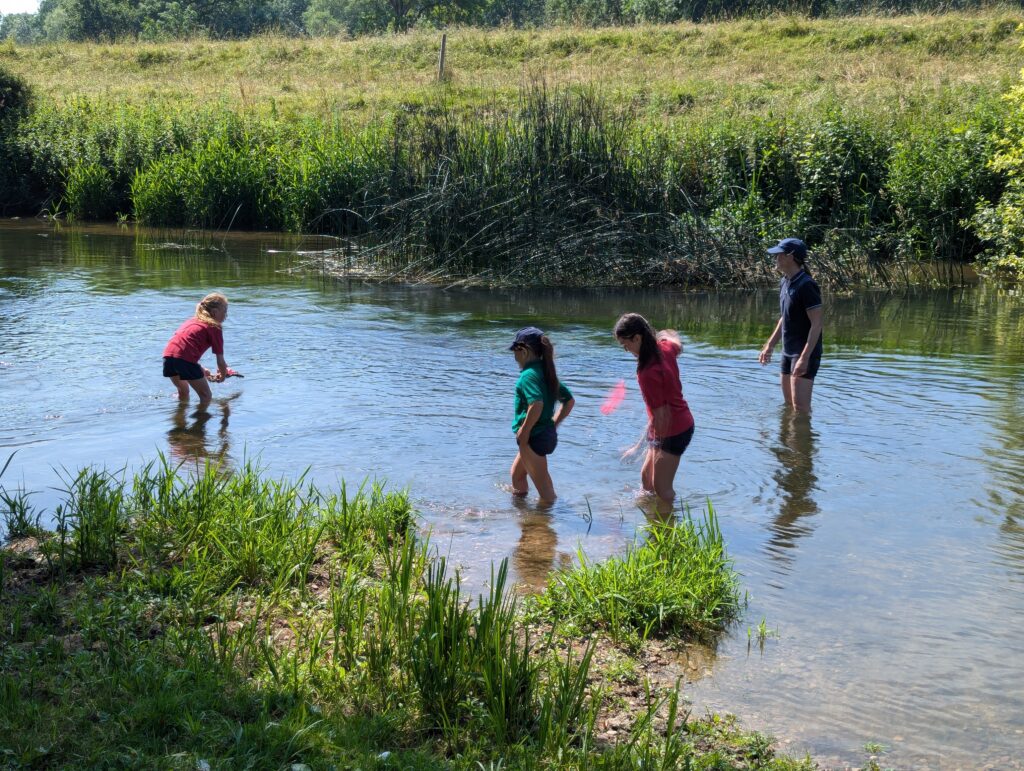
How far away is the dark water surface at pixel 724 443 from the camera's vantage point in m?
4.92

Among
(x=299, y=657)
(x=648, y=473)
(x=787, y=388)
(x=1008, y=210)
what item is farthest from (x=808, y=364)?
(x=1008, y=210)

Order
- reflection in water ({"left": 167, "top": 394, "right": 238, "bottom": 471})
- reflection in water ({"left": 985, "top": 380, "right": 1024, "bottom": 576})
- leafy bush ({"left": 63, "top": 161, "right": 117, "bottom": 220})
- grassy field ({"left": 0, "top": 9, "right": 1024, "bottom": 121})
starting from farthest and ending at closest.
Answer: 1. grassy field ({"left": 0, "top": 9, "right": 1024, "bottom": 121})
2. leafy bush ({"left": 63, "top": 161, "right": 117, "bottom": 220})
3. reflection in water ({"left": 167, "top": 394, "right": 238, "bottom": 471})
4. reflection in water ({"left": 985, "top": 380, "right": 1024, "bottom": 576})

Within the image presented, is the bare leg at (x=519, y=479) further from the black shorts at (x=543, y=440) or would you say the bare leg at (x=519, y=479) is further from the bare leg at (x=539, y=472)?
the black shorts at (x=543, y=440)

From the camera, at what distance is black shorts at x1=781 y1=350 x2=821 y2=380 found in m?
9.41

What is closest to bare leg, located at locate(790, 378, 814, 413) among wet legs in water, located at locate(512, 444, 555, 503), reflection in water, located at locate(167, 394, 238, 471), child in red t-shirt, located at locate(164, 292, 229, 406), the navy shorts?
wet legs in water, located at locate(512, 444, 555, 503)

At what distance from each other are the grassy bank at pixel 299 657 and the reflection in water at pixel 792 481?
0.95m

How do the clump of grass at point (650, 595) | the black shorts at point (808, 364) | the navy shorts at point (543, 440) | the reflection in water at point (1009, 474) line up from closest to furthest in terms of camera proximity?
the clump of grass at point (650, 595), the reflection in water at point (1009, 474), the navy shorts at point (543, 440), the black shorts at point (808, 364)

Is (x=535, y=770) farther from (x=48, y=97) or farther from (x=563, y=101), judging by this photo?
(x=48, y=97)

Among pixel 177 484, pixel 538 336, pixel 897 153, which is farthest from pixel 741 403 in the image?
pixel 897 153

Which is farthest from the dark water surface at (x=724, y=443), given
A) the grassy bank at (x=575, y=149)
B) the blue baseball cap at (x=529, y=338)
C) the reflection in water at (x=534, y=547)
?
the grassy bank at (x=575, y=149)

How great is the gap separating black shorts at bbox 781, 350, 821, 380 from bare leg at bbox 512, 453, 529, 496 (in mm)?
3214

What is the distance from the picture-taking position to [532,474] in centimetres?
732

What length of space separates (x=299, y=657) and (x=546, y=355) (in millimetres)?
3054

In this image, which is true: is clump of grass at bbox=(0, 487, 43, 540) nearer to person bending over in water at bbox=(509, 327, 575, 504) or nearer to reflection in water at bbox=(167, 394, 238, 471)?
reflection in water at bbox=(167, 394, 238, 471)
